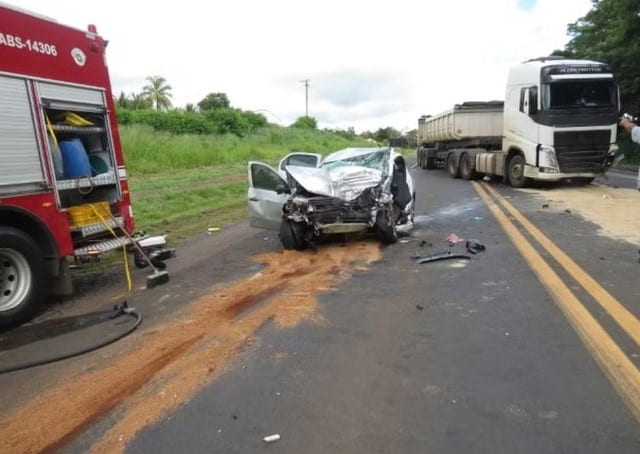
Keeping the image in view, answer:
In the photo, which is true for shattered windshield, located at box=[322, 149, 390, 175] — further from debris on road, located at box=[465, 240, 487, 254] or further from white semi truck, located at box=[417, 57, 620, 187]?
white semi truck, located at box=[417, 57, 620, 187]

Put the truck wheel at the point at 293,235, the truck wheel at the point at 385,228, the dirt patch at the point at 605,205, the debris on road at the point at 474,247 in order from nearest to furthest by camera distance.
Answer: the debris on road at the point at 474,247, the truck wheel at the point at 293,235, the truck wheel at the point at 385,228, the dirt patch at the point at 605,205

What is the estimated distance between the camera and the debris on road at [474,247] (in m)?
7.36

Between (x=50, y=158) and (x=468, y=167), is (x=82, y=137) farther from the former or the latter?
(x=468, y=167)

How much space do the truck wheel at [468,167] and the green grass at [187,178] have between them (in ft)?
27.9

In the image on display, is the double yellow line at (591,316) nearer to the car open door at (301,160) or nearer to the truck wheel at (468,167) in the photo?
the car open door at (301,160)

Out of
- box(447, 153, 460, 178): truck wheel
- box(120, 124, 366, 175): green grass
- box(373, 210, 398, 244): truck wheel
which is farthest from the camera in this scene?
box(120, 124, 366, 175): green grass

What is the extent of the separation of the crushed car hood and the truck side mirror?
8351mm

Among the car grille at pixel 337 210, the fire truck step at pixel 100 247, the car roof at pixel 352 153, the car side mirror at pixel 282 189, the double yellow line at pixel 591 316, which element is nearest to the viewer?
the double yellow line at pixel 591 316

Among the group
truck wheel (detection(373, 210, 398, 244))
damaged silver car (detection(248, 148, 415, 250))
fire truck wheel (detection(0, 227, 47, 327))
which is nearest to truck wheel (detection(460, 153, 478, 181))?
damaged silver car (detection(248, 148, 415, 250))

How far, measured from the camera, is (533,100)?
14742mm

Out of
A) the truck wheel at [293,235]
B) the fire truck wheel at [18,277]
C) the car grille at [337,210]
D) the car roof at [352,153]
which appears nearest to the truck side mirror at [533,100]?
the car roof at [352,153]

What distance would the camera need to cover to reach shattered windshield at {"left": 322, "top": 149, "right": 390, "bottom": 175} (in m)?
8.96

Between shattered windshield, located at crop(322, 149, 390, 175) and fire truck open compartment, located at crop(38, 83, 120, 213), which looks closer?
fire truck open compartment, located at crop(38, 83, 120, 213)

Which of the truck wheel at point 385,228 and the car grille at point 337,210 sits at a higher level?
the car grille at point 337,210
